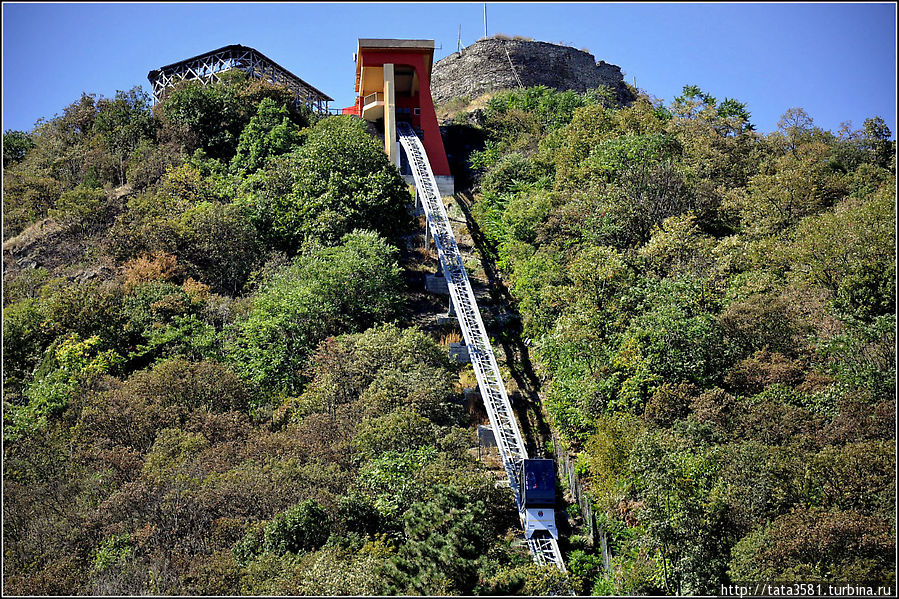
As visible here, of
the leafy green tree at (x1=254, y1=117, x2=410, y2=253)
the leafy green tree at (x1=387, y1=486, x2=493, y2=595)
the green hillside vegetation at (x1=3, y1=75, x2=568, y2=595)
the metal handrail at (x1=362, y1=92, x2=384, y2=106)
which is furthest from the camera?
the metal handrail at (x1=362, y1=92, x2=384, y2=106)

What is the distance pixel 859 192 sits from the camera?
26344 mm

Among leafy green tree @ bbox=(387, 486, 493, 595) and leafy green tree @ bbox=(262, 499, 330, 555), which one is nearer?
leafy green tree @ bbox=(387, 486, 493, 595)

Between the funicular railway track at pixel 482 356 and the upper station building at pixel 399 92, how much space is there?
252cm

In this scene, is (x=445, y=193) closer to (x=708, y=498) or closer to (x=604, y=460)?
(x=604, y=460)

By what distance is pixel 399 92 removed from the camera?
39.5m

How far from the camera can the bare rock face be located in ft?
161

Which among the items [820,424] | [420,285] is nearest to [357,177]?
[420,285]

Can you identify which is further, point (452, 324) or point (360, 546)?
point (452, 324)

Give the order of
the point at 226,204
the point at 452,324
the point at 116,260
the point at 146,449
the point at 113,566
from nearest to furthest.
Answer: the point at 113,566
the point at 146,449
the point at 452,324
the point at 116,260
the point at 226,204

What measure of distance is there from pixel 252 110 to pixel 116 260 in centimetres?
1075

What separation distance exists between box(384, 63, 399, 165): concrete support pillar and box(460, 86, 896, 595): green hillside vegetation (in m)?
6.02

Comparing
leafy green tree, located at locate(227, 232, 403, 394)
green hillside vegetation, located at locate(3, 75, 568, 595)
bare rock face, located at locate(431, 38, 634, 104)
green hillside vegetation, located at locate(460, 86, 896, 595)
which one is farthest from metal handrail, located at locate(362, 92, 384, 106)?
leafy green tree, located at locate(227, 232, 403, 394)

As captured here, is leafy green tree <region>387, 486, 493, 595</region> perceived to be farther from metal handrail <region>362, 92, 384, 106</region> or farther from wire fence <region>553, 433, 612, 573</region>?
metal handrail <region>362, 92, 384, 106</region>

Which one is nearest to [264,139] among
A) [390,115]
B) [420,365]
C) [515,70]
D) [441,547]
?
[390,115]
